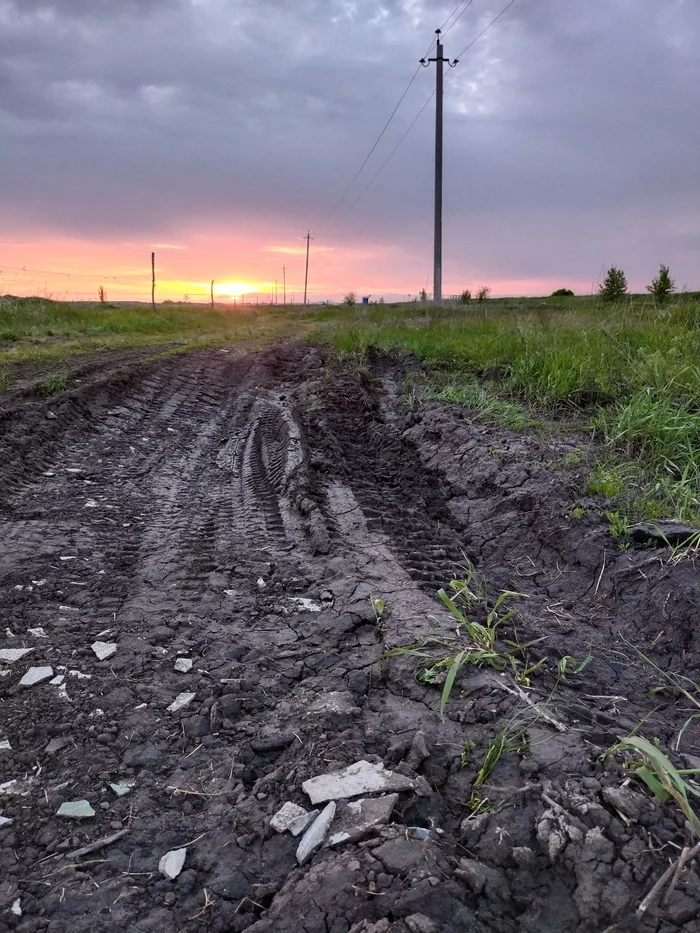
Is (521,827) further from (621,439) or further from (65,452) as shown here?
(65,452)

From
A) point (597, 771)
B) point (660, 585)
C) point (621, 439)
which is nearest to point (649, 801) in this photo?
point (597, 771)

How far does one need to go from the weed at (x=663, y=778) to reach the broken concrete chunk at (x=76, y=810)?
5.86 ft

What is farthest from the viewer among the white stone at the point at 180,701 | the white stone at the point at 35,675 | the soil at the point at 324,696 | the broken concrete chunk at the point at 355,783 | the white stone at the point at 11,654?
the white stone at the point at 11,654

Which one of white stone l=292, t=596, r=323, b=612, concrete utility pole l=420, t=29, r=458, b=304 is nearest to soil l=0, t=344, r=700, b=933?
white stone l=292, t=596, r=323, b=612

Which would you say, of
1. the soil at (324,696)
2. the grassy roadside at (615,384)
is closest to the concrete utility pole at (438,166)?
the grassy roadside at (615,384)

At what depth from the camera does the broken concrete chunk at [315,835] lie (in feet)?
6.21

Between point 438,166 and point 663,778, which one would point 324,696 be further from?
point 438,166

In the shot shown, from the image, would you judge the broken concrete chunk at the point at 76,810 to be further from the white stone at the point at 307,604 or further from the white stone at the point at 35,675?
the white stone at the point at 307,604

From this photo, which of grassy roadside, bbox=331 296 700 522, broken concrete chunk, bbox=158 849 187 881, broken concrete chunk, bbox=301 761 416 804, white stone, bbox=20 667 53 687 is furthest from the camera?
grassy roadside, bbox=331 296 700 522

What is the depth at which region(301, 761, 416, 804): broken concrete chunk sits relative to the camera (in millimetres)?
2074

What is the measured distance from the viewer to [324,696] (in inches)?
105

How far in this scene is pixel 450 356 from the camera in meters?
9.06

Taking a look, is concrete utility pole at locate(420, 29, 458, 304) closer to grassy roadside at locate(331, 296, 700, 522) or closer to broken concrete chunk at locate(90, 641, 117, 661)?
grassy roadside at locate(331, 296, 700, 522)

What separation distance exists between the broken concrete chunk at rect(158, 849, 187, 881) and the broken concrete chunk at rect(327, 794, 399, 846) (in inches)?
18.3
